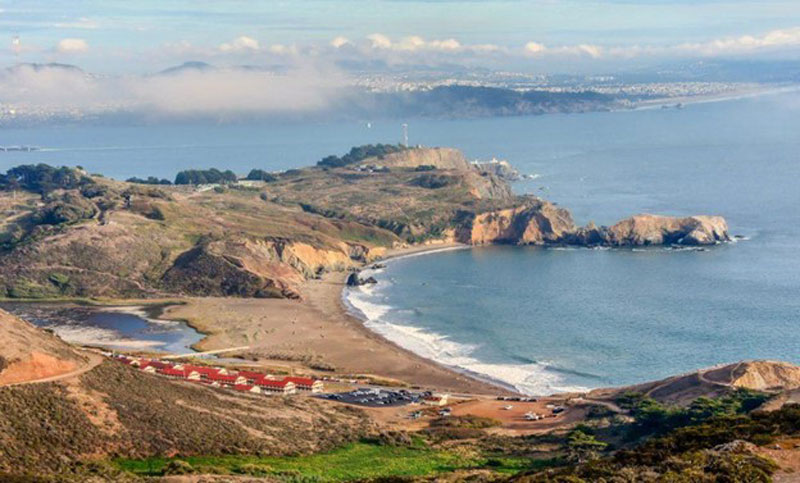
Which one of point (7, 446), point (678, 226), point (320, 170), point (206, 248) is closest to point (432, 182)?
point (320, 170)

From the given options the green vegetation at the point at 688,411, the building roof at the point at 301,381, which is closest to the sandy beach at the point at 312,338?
the building roof at the point at 301,381

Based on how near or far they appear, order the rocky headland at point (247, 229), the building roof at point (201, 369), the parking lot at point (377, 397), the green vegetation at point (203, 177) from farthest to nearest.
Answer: the green vegetation at point (203, 177) < the rocky headland at point (247, 229) < the building roof at point (201, 369) < the parking lot at point (377, 397)

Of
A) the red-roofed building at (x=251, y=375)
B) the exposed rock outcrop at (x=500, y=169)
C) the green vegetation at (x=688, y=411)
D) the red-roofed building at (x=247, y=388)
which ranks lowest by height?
the red-roofed building at (x=251, y=375)

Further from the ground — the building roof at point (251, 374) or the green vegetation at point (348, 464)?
the green vegetation at point (348, 464)

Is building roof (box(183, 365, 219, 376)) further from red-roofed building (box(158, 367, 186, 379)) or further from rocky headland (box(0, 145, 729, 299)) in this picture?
rocky headland (box(0, 145, 729, 299))

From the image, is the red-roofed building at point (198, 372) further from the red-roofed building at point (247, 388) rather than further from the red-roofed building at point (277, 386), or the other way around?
the red-roofed building at point (277, 386)

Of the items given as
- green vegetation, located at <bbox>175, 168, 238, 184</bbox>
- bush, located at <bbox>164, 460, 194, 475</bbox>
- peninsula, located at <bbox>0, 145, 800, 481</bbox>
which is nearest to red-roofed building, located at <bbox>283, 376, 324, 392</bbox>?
peninsula, located at <bbox>0, 145, 800, 481</bbox>

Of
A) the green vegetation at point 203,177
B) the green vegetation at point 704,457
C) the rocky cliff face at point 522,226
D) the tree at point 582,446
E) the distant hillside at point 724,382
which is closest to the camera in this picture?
the green vegetation at point 704,457

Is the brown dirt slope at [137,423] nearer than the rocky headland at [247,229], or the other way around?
the brown dirt slope at [137,423]

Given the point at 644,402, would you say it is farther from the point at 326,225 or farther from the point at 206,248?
the point at 326,225
